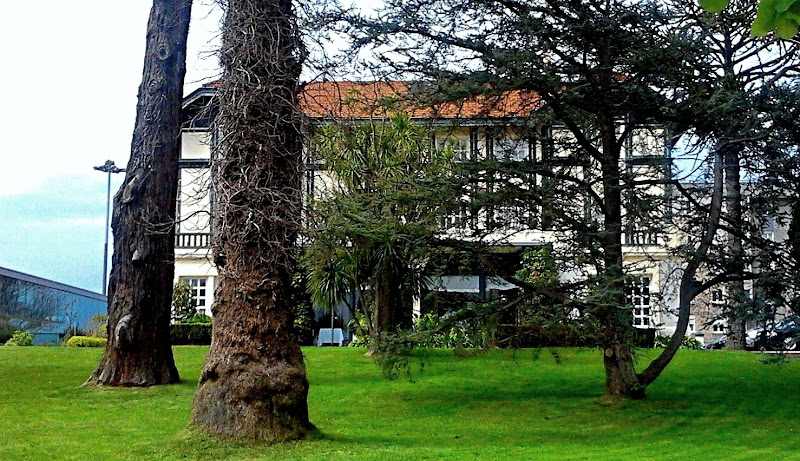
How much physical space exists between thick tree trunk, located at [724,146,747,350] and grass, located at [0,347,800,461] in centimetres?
146

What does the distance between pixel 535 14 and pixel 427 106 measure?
204 cm

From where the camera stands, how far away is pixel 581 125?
14070mm

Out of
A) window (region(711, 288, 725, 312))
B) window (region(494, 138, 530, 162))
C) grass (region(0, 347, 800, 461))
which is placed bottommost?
grass (region(0, 347, 800, 461))

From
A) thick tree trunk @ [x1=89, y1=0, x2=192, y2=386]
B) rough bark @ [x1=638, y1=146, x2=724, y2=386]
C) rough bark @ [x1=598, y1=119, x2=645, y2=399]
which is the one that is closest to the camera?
rough bark @ [x1=598, y1=119, x2=645, y2=399]

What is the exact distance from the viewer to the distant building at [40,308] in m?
25.8

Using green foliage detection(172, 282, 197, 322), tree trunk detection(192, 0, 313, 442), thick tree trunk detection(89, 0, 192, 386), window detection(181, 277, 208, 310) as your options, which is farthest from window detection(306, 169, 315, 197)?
window detection(181, 277, 208, 310)

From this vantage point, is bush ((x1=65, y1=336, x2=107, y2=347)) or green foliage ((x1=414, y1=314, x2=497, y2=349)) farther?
bush ((x1=65, y1=336, x2=107, y2=347))

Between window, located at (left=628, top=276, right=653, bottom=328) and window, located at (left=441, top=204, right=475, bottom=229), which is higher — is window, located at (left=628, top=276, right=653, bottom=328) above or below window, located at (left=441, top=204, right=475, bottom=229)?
below

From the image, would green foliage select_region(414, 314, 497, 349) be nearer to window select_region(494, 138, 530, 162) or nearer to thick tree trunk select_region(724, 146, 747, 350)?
window select_region(494, 138, 530, 162)

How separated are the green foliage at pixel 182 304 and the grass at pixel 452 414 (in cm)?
969

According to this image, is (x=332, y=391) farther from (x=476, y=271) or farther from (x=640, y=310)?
(x=640, y=310)

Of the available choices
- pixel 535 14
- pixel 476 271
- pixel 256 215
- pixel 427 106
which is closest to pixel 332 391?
pixel 476 271

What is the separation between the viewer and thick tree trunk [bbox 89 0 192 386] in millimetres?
14555

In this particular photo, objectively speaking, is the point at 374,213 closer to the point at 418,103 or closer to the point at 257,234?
the point at 418,103
